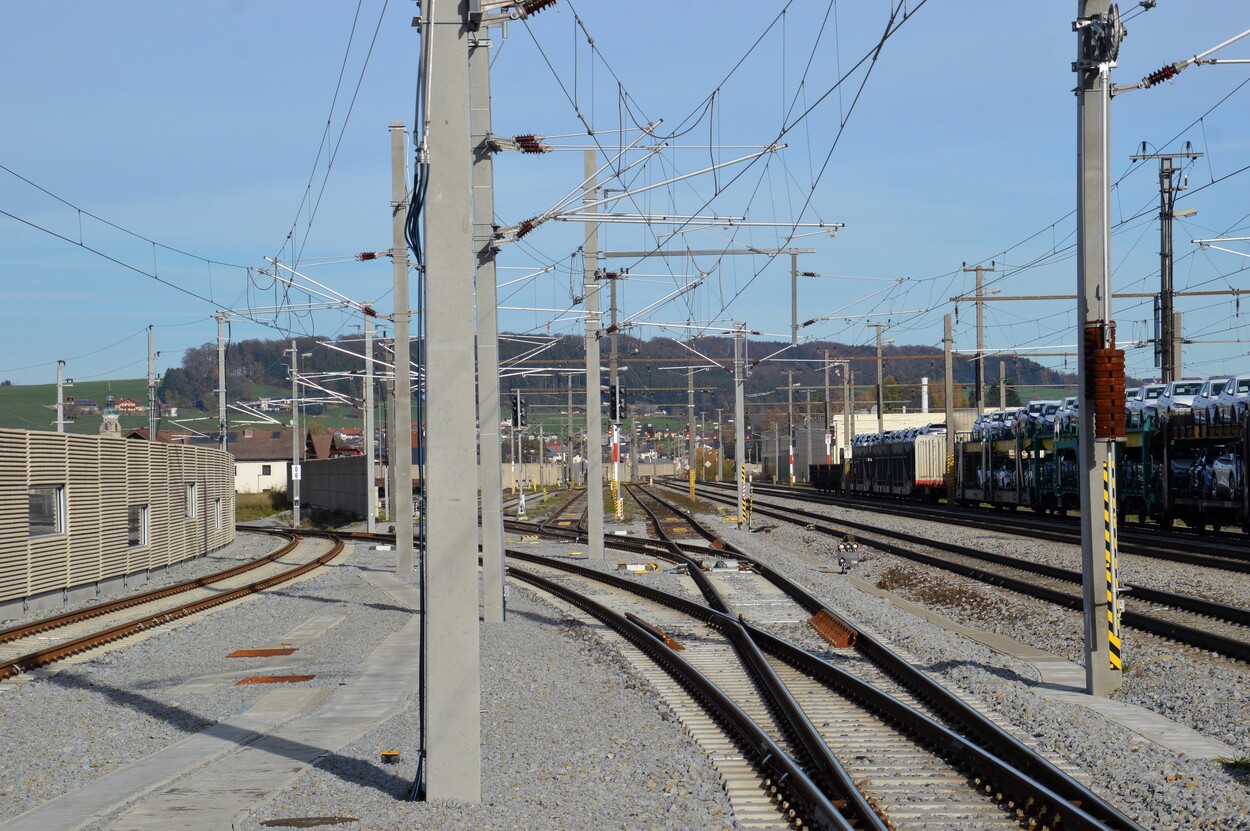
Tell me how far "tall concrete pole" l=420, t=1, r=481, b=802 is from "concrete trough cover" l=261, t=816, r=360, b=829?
0.62 meters

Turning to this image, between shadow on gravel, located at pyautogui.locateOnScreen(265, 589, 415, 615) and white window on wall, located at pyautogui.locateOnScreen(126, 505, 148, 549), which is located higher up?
white window on wall, located at pyautogui.locateOnScreen(126, 505, 148, 549)

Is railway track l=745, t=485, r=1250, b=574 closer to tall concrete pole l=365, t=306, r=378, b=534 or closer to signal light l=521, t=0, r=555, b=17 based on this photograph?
signal light l=521, t=0, r=555, b=17

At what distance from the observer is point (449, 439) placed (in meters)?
8.34

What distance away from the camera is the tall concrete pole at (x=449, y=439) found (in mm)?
8281

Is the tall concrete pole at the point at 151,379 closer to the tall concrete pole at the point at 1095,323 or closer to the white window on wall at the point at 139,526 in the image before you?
the white window on wall at the point at 139,526

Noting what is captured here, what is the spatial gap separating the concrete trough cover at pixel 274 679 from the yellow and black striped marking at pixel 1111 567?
861cm

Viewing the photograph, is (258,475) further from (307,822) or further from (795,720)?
(307,822)

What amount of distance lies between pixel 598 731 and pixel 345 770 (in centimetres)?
242

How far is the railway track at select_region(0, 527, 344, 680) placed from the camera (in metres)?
16.6

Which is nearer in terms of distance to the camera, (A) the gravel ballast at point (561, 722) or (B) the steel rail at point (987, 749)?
(B) the steel rail at point (987, 749)

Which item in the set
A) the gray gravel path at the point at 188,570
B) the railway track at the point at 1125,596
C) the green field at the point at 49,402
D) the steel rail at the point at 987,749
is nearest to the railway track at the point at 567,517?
the gray gravel path at the point at 188,570

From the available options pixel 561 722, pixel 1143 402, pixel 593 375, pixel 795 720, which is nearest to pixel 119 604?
pixel 593 375

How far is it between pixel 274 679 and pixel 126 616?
8258 millimetres

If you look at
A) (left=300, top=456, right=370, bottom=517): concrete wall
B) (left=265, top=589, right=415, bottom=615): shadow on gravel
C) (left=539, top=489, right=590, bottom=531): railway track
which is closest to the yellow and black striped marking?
(left=265, top=589, right=415, bottom=615): shadow on gravel
